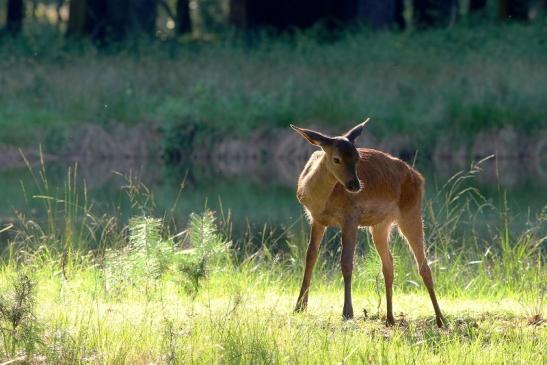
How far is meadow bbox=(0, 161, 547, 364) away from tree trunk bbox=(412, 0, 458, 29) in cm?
2021

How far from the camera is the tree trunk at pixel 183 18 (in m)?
34.9

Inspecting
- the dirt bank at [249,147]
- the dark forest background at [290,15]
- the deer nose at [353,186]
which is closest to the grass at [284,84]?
the dirt bank at [249,147]

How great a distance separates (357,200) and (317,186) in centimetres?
30

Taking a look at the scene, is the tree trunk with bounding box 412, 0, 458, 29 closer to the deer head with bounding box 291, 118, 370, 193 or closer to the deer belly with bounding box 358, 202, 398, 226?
the deer belly with bounding box 358, 202, 398, 226

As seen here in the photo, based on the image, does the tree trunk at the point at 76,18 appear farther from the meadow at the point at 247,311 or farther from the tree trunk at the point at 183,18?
the meadow at the point at 247,311

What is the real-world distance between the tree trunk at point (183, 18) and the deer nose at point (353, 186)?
88.4ft

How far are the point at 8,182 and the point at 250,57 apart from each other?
27.1ft

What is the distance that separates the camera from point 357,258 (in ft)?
39.3

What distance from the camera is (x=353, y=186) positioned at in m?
8.16

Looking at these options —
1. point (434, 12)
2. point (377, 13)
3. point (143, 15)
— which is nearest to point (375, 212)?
point (377, 13)

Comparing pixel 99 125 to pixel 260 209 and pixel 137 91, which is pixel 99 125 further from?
pixel 260 209

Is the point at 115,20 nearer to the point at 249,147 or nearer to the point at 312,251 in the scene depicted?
the point at 249,147

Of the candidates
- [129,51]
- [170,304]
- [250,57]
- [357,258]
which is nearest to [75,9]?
[129,51]

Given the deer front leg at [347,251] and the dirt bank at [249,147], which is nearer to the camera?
the deer front leg at [347,251]
